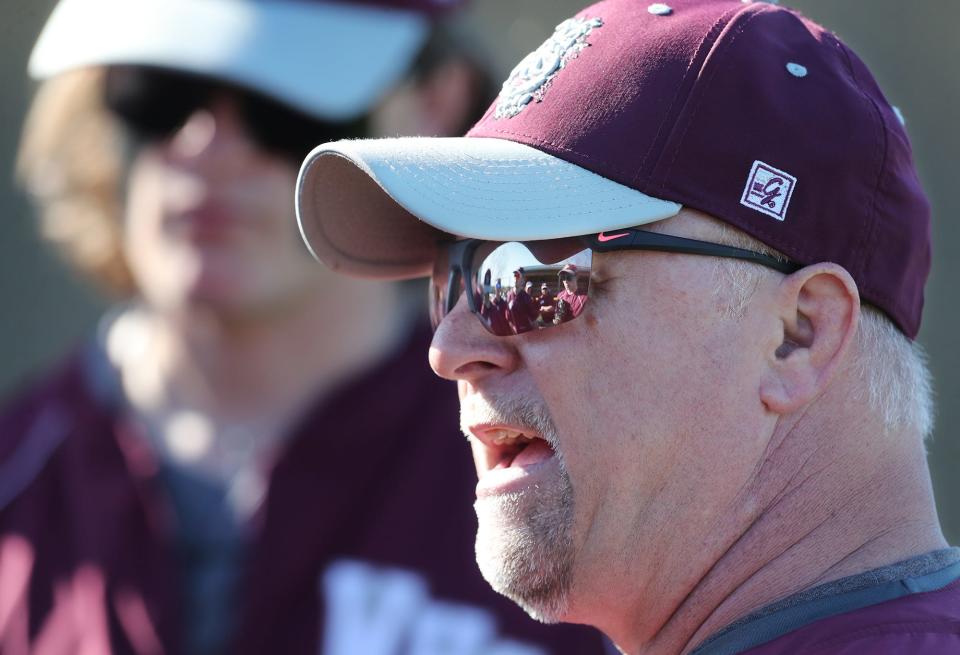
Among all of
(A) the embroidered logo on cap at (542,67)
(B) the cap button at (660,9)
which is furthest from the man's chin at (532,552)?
(B) the cap button at (660,9)

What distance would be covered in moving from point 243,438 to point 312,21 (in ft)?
3.84

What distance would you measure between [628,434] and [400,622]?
1.54 m

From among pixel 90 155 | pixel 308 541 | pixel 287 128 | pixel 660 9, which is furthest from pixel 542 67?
pixel 90 155

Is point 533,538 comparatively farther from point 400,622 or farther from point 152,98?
point 152,98

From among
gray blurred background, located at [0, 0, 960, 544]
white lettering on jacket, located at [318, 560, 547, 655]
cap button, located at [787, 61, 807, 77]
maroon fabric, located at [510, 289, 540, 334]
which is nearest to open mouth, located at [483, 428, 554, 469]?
maroon fabric, located at [510, 289, 540, 334]

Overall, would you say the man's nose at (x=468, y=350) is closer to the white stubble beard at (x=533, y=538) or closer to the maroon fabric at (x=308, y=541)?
the white stubble beard at (x=533, y=538)

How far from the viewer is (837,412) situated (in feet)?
6.02

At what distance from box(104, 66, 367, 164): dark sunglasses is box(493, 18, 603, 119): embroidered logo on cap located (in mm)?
1504

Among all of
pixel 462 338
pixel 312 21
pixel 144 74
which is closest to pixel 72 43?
pixel 144 74

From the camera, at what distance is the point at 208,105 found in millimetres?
3576

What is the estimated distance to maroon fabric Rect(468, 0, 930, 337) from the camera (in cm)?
181

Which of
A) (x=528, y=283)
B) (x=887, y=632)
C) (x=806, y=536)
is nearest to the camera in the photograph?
(x=887, y=632)

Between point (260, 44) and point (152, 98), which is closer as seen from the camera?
point (260, 44)

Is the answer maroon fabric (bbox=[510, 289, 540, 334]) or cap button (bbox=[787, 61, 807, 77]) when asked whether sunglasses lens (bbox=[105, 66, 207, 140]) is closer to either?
maroon fabric (bbox=[510, 289, 540, 334])
